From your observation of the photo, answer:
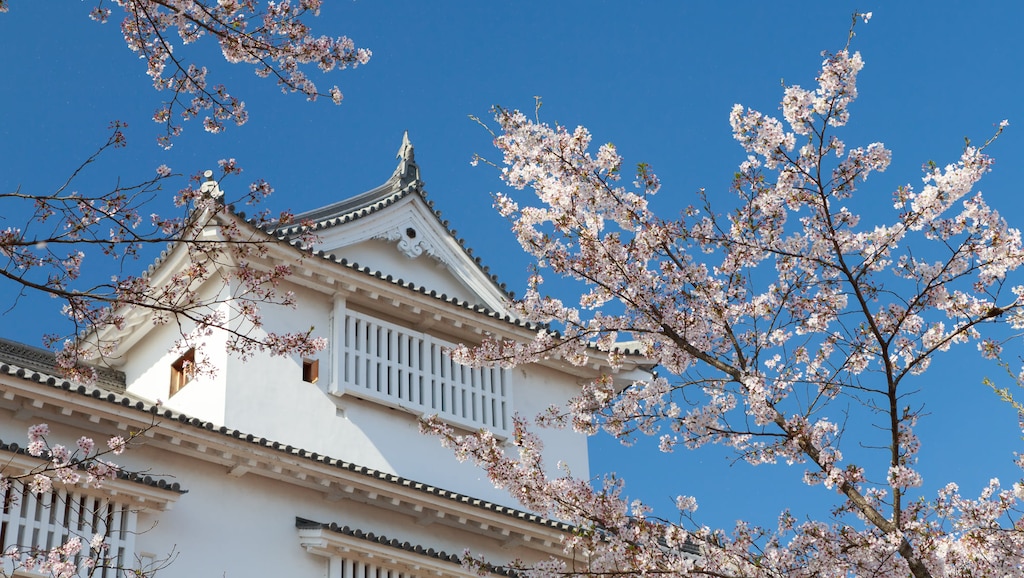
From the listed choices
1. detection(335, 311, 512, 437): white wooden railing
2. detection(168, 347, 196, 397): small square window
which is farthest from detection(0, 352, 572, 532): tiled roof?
detection(168, 347, 196, 397): small square window

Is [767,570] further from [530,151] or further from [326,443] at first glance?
[326,443]

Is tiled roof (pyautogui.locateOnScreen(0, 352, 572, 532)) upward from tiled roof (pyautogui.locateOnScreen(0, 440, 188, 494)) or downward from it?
upward

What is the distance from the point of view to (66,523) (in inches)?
408

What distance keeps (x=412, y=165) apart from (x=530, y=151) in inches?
295

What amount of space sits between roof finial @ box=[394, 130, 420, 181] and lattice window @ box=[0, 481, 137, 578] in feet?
22.9

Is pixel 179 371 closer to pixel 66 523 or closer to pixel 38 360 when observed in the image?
pixel 38 360

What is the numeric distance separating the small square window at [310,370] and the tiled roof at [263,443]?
3.82 ft

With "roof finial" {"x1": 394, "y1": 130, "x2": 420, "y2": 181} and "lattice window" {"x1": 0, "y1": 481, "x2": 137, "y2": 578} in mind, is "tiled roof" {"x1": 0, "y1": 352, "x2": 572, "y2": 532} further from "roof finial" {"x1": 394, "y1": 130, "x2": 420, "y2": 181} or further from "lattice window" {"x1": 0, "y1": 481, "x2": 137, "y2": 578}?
"roof finial" {"x1": 394, "y1": 130, "x2": 420, "y2": 181}

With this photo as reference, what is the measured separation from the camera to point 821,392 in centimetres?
846

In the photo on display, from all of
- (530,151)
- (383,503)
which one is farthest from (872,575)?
(383,503)

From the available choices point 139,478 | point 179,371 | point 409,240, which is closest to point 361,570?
point 139,478

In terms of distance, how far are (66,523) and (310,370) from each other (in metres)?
3.82

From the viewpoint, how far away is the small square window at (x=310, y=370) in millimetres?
13578

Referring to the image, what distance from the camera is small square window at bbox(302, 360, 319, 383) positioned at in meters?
13.6
